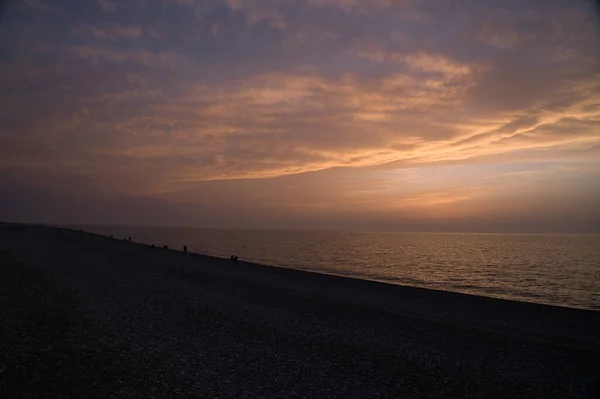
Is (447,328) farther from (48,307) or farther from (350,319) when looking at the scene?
(48,307)

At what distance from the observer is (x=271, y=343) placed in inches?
607

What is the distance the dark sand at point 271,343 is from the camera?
11.1 m

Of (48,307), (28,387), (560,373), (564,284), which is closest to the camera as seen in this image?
(28,387)

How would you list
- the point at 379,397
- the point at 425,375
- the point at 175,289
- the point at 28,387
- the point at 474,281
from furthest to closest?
the point at 474,281 → the point at 175,289 → the point at 425,375 → the point at 379,397 → the point at 28,387

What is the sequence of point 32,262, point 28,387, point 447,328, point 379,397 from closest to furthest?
point 28,387
point 379,397
point 447,328
point 32,262

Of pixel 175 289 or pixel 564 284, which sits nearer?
pixel 175 289

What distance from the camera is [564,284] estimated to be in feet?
162

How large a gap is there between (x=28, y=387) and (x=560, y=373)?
16832 millimetres

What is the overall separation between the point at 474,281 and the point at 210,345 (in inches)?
1865

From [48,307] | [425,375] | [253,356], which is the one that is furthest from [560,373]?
[48,307]

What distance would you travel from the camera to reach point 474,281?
2082 inches

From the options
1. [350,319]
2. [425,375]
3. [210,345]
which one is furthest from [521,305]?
[210,345]

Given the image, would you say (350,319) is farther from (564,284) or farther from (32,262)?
(564,284)

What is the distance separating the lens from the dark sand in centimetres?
1105
